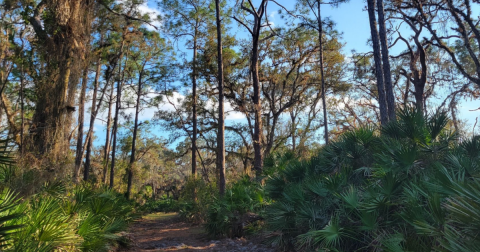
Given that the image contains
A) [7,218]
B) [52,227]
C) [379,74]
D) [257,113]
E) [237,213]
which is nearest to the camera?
[7,218]

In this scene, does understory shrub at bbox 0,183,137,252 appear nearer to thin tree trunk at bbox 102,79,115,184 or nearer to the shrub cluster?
the shrub cluster

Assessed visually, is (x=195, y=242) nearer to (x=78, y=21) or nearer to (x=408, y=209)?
(x=408, y=209)

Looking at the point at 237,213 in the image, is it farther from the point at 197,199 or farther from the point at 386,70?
the point at 386,70

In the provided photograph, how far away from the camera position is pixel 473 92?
23.9 metres

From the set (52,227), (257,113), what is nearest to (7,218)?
(52,227)

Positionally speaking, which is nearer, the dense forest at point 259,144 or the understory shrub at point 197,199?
the dense forest at point 259,144

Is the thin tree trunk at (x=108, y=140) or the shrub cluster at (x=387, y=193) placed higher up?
the thin tree trunk at (x=108, y=140)

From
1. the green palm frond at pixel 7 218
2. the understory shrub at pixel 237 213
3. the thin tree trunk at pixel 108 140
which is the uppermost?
the thin tree trunk at pixel 108 140

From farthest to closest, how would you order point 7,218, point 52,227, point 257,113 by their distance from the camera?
point 257,113 → point 52,227 → point 7,218

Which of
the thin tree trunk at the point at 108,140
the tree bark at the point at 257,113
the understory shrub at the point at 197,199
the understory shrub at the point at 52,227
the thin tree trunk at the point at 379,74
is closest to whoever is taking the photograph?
the understory shrub at the point at 52,227

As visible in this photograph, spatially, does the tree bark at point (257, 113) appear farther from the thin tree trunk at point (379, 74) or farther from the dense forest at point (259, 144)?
the thin tree trunk at point (379, 74)

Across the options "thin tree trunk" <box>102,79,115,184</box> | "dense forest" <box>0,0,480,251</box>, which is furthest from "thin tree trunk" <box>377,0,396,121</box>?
"thin tree trunk" <box>102,79,115,184</box>

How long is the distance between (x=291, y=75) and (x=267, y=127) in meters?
4.44

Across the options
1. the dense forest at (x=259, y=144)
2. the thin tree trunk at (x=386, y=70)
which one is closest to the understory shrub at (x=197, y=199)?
the dense forest at (x=259, y=144)
